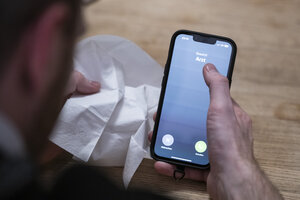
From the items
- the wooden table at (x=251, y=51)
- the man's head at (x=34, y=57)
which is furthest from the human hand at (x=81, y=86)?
the man's head at (x=34, y=57)

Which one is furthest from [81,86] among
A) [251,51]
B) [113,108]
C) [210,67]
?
[251,51]

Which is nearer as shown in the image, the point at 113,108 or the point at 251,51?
the point at 113,108

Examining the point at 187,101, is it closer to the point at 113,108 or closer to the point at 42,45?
the point at 113,108

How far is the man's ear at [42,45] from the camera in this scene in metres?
0.22

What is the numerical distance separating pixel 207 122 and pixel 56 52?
26 cm

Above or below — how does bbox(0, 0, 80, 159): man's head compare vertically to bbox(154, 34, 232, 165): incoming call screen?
above

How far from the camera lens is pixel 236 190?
1.39ft

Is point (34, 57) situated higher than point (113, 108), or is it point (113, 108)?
point (34, 57)

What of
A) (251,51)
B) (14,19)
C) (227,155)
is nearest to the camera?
(14,19)

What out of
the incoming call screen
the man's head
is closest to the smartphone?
the incoming call screen

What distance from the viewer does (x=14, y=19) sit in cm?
20

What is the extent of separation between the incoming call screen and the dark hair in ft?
0.96

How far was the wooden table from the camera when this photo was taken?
0.49 m

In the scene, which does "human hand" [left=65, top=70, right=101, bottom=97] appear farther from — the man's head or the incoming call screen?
the man's head
